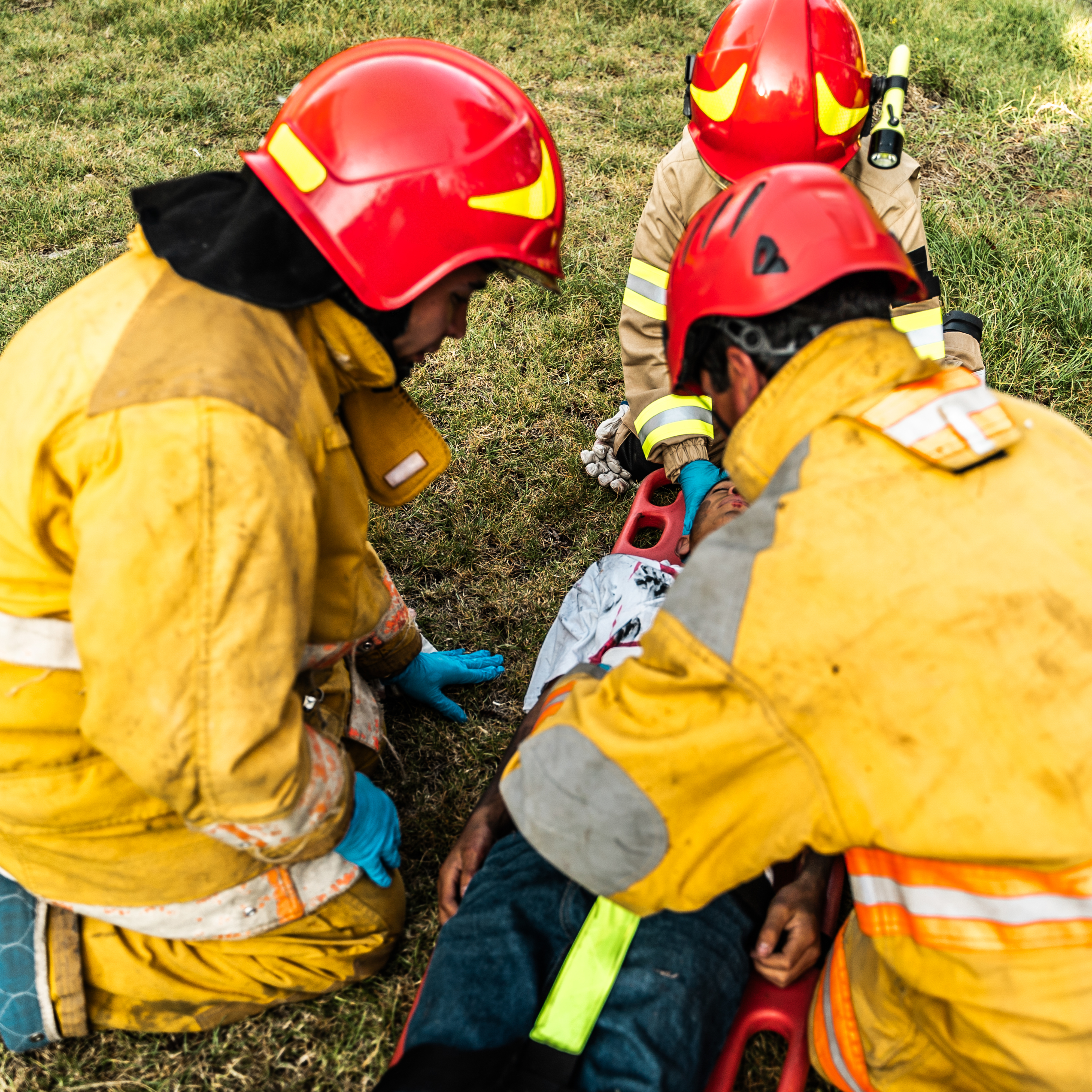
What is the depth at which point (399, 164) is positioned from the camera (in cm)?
195

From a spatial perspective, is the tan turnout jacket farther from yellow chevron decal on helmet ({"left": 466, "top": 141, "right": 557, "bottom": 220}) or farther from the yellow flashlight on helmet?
yellow chevron decal on helmet ({"left": 466, "top": 141, "right": 557, "bottom": 220})

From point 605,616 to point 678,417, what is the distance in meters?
0.83

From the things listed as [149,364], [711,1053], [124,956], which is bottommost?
[124,956]

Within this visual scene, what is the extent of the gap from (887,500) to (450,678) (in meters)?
2.09

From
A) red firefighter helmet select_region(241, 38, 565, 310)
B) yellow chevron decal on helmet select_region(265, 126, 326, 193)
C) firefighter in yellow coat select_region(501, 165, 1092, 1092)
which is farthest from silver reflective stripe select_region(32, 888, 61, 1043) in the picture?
yellow chevron decal on helmet select_region(265, 126, 326, 193)

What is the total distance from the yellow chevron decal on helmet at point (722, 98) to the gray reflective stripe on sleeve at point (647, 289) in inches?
25.0

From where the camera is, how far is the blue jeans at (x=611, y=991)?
194 centimetres

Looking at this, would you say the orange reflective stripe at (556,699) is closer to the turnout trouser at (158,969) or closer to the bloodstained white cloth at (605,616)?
the bloodstained white cloth at (605,616)

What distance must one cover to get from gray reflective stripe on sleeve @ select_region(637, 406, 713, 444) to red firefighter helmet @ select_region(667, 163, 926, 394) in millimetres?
1226

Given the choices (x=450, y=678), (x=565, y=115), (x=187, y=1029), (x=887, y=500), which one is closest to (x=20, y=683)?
(x=187, y=1029)

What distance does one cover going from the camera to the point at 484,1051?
1911 millimetres

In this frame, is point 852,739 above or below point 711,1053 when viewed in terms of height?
above

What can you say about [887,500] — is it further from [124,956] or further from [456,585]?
[456,585]

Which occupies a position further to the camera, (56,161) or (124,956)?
(56,161)
